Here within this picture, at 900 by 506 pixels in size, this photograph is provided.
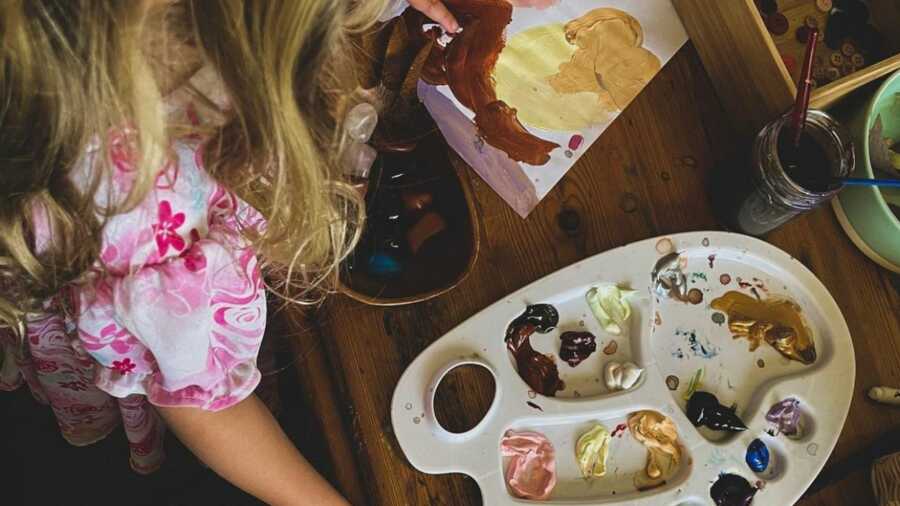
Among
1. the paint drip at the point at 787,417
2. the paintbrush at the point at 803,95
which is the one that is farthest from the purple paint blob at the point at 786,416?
the paintbrush at the point at 803,95

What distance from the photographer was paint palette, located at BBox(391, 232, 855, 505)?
691mm

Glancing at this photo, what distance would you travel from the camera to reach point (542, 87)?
77 cm

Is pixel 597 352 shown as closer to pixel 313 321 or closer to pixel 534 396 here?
pixel 534 396

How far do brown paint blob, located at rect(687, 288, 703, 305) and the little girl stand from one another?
0.31 meters

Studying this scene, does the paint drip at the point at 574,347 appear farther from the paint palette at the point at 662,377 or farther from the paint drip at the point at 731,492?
the paint drip at the point at 731,492

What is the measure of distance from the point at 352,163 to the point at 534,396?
0.26m

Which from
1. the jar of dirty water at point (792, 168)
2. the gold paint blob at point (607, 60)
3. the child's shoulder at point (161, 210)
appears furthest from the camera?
the gold paint blob at point (607, 60)

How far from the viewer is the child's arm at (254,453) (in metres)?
0.72

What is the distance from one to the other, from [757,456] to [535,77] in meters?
0.40

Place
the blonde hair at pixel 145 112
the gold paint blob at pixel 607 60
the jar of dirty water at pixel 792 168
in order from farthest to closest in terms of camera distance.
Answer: the gold paint blob at pixel 607 60
the jar of dirty water at pixel 792 168
the blonde hair at pixel 145 112

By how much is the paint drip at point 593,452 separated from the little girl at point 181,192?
0.78ft

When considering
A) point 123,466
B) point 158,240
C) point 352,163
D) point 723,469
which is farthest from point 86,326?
point 123,466

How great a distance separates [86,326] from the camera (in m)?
0.62

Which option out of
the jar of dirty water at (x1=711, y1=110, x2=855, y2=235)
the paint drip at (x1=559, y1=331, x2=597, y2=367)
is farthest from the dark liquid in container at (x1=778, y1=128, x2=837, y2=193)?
the paint drip at (x1=559, y1=331, x2=597, y2=367)
